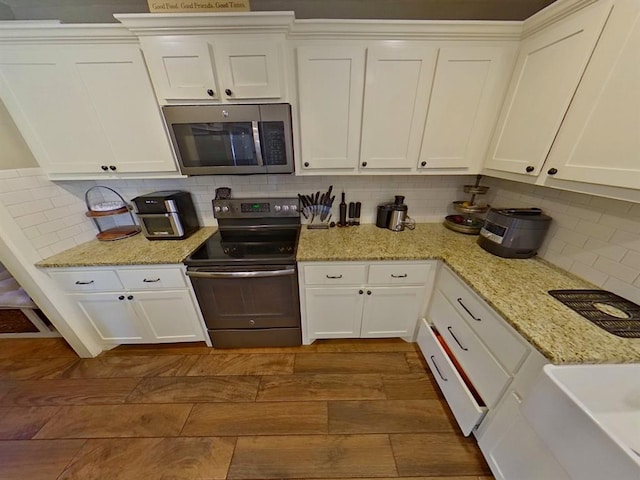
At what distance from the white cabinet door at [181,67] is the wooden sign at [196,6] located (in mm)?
130

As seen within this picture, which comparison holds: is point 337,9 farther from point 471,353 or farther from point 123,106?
point 471,353

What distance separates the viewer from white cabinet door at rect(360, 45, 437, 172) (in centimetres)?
133

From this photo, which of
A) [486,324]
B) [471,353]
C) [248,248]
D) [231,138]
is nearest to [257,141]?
[231,138]

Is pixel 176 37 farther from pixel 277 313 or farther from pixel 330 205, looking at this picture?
pixel 277 313

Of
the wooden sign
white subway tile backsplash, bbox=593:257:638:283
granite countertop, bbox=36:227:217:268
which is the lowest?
granite countertop, bbox=36:227:217:268

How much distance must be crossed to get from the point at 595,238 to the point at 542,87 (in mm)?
844

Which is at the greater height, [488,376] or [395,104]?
[395,104]

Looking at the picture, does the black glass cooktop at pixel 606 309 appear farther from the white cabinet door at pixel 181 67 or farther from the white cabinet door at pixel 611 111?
the white cabinet door at pixel 181 67

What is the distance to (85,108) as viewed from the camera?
1.39 metres

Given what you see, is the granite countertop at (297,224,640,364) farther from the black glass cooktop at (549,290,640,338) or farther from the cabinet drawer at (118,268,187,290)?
the cabinet drawer at (118,268,187,290)

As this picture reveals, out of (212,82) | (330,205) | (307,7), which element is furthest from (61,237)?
(307,7)

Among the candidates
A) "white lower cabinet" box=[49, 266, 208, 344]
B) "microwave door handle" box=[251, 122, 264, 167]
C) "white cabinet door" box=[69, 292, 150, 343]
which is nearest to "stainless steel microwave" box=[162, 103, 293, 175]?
"microwave door handle" box=[251, 122, 264, 167]

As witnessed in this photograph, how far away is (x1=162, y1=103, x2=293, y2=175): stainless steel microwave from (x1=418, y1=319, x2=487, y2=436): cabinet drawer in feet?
5.08

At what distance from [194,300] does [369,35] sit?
6.84 feet
